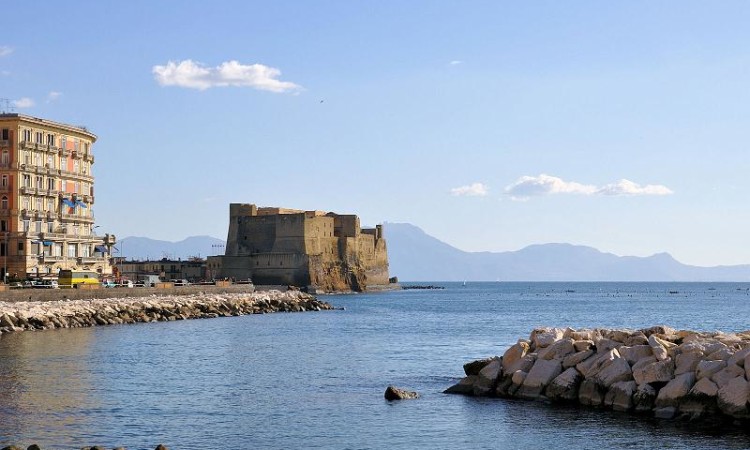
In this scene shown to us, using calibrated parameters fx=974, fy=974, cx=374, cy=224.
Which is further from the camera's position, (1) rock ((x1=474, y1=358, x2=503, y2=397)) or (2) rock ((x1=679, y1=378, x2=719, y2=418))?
(1) rock ((x1=474, y1=358, x2=503, y2=397))

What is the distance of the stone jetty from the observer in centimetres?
1723

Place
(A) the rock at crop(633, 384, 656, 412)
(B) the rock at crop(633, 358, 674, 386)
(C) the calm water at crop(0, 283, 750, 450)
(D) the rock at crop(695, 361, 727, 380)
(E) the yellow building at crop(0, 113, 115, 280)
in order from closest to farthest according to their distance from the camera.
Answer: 1. (C) the calm water at crop(0, 283, 750, 450)
2. (D) the rock at crop(695, 361, 727, 380)
3. (A) the rock at crop(633, 384, 656, 412)
4. (B) the rock at crop(633, 358, 674, 386)
5. (E) the yellow building at crop(0, 113, 115, 280)

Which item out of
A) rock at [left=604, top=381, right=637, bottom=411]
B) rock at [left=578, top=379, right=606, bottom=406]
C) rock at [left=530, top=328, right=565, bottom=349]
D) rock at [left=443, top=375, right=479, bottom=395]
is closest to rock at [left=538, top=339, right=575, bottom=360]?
rock at [left=530, top=328, right=565, bottom=349]

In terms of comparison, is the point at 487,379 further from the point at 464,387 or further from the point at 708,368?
the point at 708,368

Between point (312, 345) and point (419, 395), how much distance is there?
1481 cm

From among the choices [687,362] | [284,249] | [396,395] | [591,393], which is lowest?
[396,395]

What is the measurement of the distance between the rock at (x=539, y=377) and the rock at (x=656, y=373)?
1977 millimetres

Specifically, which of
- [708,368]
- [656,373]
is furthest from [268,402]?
[708,368]

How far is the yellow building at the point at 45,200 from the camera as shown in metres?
58.1

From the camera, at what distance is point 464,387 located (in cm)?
2098

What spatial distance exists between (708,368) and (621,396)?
1.66 meters

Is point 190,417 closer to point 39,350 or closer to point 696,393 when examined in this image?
point 696,393

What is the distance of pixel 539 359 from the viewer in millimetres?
20594

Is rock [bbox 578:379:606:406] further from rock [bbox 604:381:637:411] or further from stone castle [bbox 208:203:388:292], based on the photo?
stone castle [bbox 208:203:388:292]
